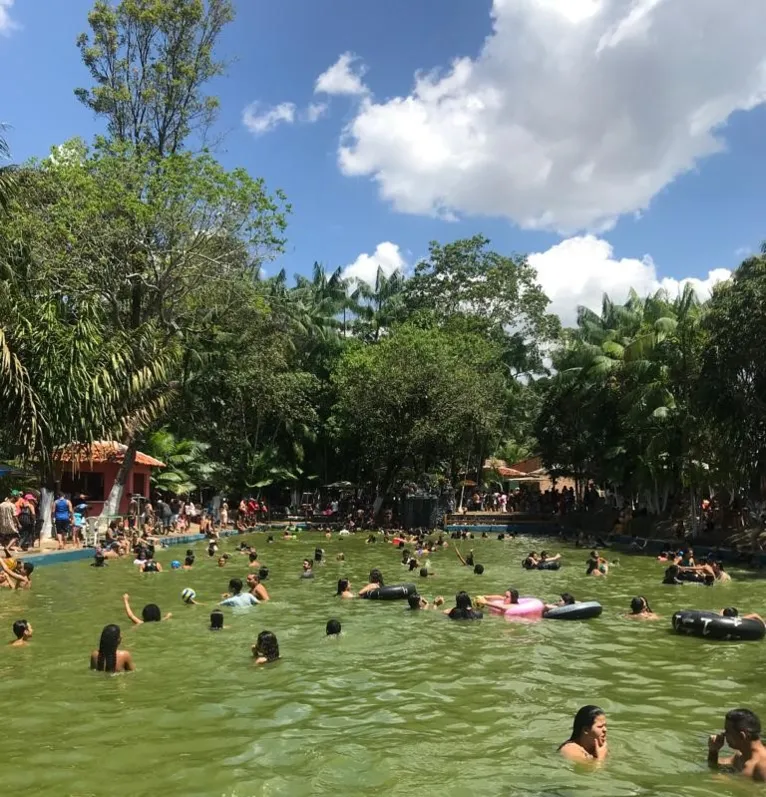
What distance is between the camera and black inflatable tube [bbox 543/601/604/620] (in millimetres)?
14867

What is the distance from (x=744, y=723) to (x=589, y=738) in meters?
1.42

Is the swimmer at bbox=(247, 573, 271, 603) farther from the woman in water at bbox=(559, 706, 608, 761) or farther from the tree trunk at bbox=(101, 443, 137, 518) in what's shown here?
the tree trunk at bbox=(101, 443, 137, 518)

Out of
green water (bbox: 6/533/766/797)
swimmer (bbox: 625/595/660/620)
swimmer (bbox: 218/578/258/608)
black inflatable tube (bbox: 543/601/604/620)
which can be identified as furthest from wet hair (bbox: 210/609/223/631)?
swimmer (bbox: 625/595/660/620)

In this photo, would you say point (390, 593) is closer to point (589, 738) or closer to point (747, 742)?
point (589, 738)

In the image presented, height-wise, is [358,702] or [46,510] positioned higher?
[46,510]

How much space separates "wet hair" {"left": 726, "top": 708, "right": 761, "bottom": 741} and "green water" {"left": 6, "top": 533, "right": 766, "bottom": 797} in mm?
476

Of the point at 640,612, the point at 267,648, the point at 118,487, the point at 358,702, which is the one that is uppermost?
the point at 118,487

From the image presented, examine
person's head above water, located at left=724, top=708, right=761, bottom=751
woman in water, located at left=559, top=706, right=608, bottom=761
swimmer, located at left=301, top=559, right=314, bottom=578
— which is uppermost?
person's head above water, located at left=724, top=708, right=761, bottom=751

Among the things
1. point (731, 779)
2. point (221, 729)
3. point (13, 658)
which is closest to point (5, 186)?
point (13, 658)

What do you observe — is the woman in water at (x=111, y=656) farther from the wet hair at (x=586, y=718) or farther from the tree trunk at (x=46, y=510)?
the tree trunk at (x=46, y=510)

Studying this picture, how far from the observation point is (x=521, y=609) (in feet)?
49.4

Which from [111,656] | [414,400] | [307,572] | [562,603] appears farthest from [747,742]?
[414,400]

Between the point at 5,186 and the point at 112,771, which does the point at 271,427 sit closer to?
the point at 5,186

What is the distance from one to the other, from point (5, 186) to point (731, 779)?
14782 mm
